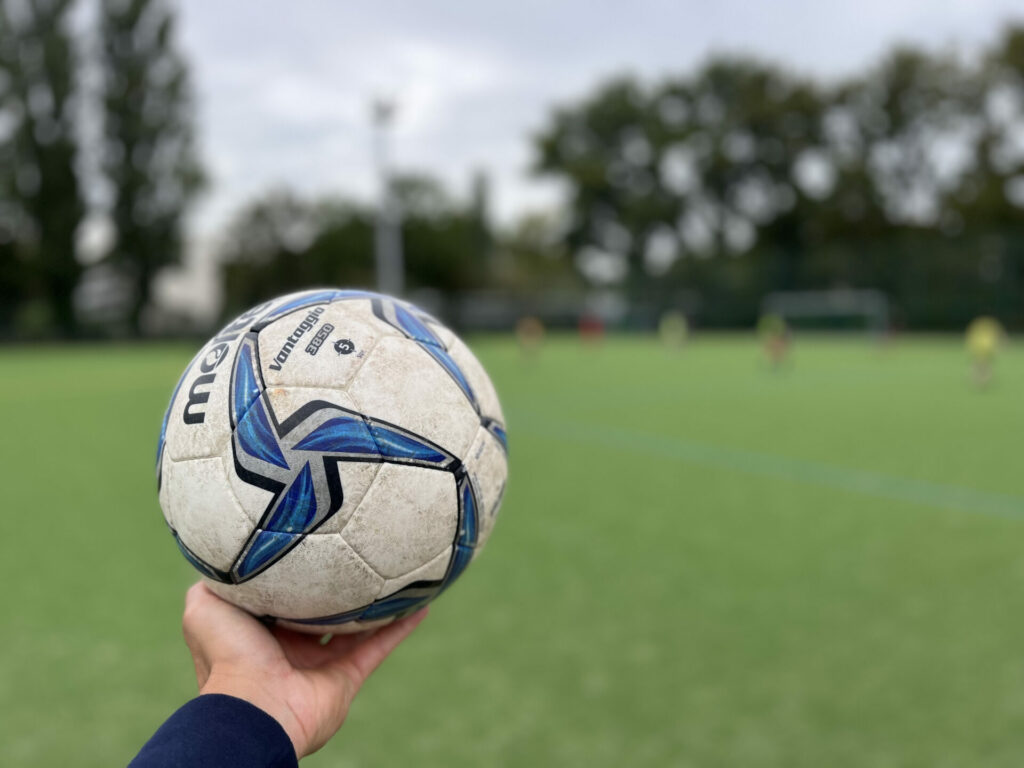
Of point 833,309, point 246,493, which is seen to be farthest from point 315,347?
point 833,309

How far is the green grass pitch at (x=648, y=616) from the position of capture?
261 cm

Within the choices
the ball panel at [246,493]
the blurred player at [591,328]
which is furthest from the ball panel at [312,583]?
the blurred player at [591,328]

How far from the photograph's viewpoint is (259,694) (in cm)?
154

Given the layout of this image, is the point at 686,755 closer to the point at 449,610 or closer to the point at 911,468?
the point at 449,610

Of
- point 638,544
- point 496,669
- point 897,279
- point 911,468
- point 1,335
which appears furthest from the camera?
point 1,335

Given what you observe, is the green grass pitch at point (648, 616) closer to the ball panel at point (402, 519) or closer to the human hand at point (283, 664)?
the human hand at point (283, 664)

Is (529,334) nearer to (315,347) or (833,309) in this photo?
(833,309)

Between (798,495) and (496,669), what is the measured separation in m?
3.58

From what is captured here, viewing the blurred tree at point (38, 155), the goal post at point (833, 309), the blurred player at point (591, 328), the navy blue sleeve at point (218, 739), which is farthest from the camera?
the blurred tree at point (38, 155)

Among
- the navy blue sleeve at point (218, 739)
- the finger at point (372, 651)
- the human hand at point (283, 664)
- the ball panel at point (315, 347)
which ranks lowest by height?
the finger at point (372, 651)

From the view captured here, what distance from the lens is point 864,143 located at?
136 ft

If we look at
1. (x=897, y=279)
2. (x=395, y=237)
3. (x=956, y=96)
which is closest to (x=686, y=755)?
(x=897, y=279)

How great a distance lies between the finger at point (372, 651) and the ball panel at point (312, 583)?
0.59ft

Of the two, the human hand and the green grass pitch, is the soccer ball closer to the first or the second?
the human hand
